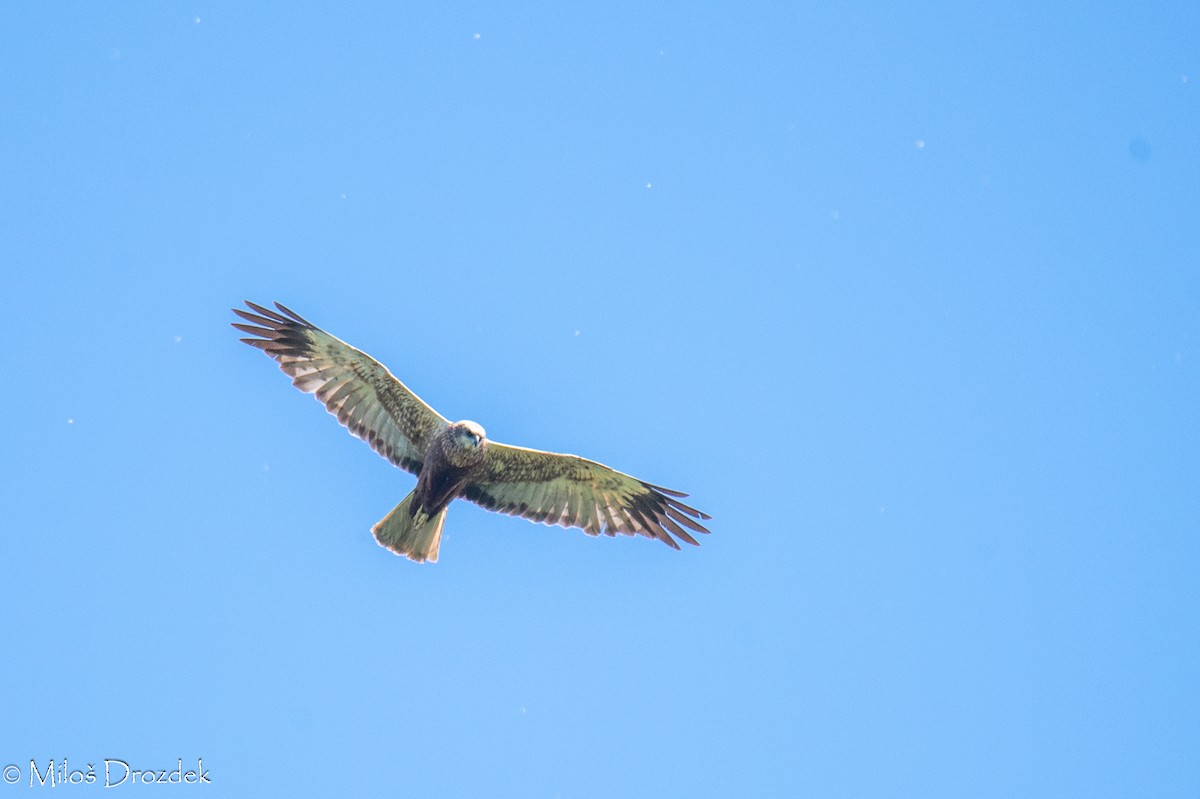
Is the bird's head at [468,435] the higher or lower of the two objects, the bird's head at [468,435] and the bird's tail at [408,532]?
the higher

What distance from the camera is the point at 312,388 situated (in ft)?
34.0

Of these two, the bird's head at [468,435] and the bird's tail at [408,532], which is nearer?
the bird's head at [468,435]

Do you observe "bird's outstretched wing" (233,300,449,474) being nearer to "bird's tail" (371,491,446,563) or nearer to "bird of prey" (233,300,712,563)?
"bird of prey" (233,300,712,563)

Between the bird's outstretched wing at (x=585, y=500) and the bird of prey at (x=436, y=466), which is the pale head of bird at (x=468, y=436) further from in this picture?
the bird's outstretched wing at (x=585, y=500)

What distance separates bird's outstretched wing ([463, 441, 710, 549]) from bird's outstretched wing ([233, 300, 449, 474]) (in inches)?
29.1

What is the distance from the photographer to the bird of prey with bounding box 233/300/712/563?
1004 cm

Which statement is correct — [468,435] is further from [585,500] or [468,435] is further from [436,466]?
[585,500]

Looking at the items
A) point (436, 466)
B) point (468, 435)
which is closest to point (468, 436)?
point (468, 435)

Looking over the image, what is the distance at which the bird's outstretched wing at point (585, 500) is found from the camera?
10.5m

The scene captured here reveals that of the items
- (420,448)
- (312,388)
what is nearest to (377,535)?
(420,448)

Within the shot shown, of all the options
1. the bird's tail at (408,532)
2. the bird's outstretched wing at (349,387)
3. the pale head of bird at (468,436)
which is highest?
the bird's outstretched wing at (349,387)

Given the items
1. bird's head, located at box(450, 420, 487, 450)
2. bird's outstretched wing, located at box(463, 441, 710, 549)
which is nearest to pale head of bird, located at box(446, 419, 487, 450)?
bird's head, located at box(450, 420, 487, 450)

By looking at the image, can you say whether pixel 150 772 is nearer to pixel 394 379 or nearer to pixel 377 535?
pixel 377 535

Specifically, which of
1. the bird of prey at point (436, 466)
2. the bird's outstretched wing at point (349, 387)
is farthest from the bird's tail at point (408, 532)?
the bird's outstretched wing at point (349, 387)
